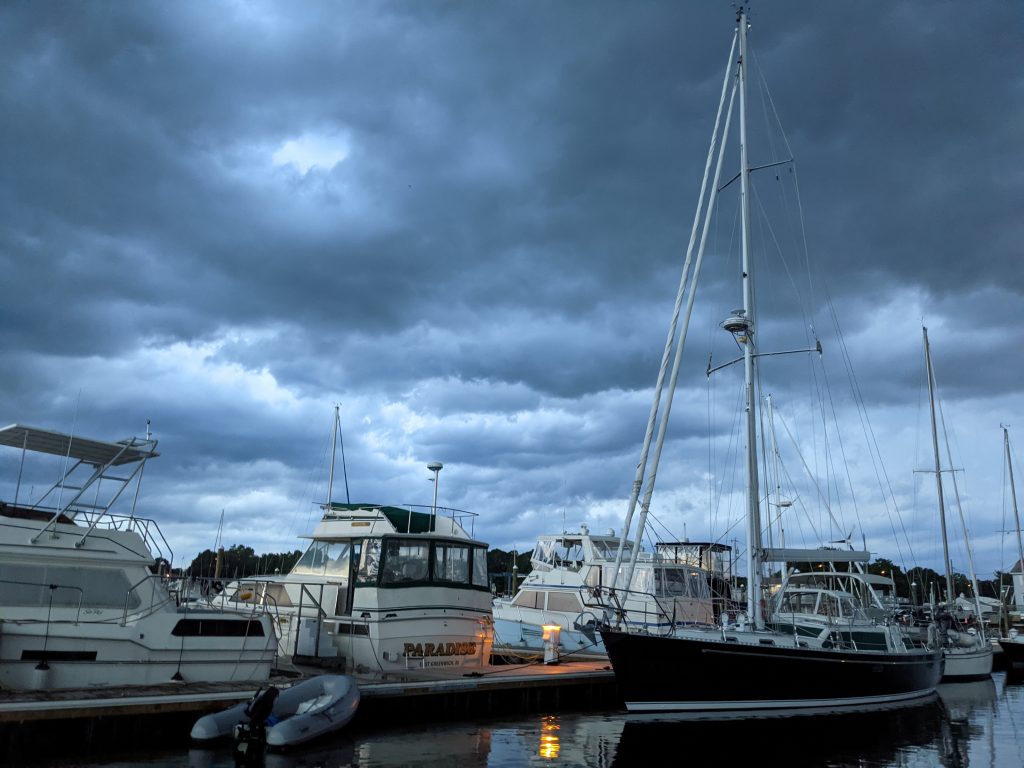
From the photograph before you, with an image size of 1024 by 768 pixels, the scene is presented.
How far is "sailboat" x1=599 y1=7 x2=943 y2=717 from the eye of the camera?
16.9 metres

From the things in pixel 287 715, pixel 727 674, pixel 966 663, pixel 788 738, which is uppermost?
pixel 727 674

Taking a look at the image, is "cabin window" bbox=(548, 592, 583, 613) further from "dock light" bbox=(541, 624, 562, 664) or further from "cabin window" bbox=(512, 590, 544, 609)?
"dock light" bbox=(541, 624, 562, 664)

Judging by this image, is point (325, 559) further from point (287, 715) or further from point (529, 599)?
point (529, 599)

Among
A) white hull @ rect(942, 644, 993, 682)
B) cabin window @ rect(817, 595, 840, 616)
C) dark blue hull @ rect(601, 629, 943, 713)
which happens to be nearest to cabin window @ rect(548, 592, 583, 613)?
cabin window @ rect(817, 595, 840, 616)

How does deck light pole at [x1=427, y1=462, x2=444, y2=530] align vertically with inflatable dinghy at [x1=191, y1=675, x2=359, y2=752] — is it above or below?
above

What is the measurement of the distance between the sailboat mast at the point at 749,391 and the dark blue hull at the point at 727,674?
1.19m

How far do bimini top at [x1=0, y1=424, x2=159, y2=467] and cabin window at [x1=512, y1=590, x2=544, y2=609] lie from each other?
1532 cm

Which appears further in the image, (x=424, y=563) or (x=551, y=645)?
(x=551, y=645)

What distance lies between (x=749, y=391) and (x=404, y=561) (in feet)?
32.9

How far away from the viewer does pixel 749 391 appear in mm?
20391

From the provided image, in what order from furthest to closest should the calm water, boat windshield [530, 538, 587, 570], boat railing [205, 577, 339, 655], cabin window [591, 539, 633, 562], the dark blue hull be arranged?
boat windshield [530, 538, 587, 570] < cabin window [591, 539, 633, 562] < boat railing [205, 577, 339, 655] < the dark blue hull < the calm water

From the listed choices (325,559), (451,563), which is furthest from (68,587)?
(451,563)

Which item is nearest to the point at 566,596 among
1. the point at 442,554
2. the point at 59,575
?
the point at 442,554

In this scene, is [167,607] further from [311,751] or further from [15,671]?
[311,751]
